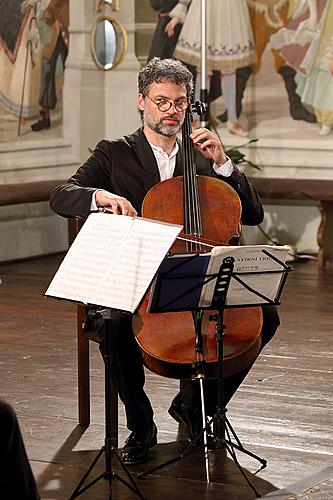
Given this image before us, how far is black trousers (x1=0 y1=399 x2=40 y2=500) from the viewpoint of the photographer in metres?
2.21

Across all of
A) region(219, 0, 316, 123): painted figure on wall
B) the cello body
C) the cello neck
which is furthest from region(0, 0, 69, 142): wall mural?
the cello body

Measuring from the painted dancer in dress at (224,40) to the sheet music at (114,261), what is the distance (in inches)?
222

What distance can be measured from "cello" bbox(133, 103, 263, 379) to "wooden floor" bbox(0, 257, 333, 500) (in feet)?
1.19

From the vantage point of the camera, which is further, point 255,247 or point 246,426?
point 246,426

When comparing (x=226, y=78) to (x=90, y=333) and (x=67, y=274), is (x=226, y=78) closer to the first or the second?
(x=90, y=333)

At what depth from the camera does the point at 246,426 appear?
4422 mm

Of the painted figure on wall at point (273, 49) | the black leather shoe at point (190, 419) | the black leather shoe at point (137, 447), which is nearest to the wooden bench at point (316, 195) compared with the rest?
the painted figure on wall at point (273, 49)

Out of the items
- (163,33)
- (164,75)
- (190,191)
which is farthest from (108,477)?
(163,33)

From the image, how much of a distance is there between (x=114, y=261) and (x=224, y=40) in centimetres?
583

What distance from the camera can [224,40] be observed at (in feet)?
29.4

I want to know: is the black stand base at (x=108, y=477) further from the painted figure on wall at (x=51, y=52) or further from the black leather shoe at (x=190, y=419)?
the painted figure on wall at (x=51, y=52)

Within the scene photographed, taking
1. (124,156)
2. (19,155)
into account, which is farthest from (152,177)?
(19,155)

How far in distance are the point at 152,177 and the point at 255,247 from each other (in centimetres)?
82

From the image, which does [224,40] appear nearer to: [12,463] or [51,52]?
[51,52]
